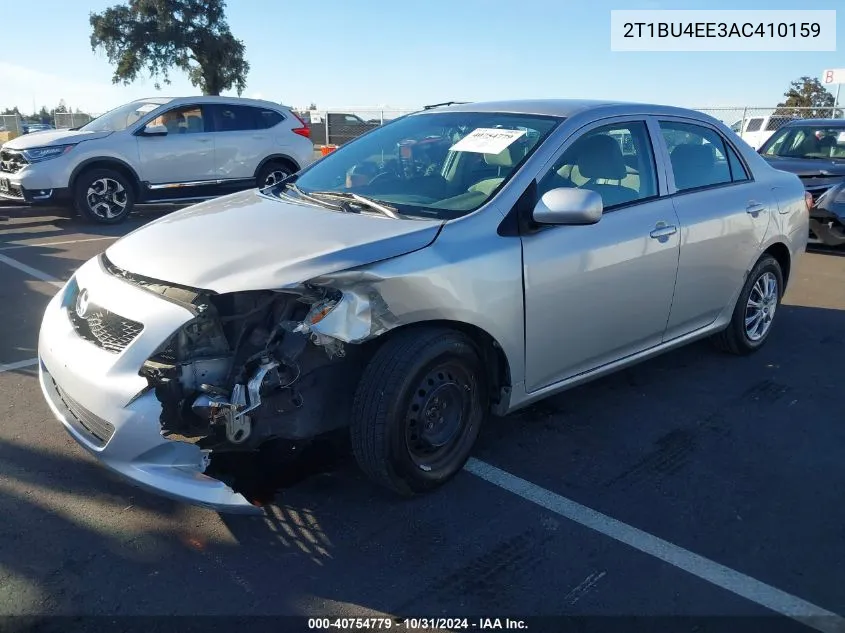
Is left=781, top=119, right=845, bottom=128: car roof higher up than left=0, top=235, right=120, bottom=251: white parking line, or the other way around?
left=781, top=119, right=845, bottom=128: car roof

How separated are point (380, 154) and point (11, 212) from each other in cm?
879

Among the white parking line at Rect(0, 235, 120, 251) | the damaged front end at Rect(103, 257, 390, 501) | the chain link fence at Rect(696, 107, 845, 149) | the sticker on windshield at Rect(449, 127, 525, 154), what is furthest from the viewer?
the chain link fence at Rect(696, 107, 845, 149)

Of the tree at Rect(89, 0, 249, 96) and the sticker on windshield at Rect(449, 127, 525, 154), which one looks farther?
the tree at Rect(89, 0, 249, 96)

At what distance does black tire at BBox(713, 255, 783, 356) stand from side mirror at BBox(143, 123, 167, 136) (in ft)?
27.2

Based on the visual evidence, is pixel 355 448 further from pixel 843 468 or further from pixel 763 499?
pixel 843 468

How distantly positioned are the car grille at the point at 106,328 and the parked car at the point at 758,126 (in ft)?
64.4

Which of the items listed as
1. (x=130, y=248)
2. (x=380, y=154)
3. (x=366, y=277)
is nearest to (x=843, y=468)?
(x=366, y=277)

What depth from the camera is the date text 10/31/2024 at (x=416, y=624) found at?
2396mm

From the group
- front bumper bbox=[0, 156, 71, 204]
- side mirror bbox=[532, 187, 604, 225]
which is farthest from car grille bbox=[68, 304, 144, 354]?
front bumper bbox=[0, 156, 71, 204]

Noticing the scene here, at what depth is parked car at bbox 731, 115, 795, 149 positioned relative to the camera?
19141mm

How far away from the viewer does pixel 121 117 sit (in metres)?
10.3

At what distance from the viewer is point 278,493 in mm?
3127

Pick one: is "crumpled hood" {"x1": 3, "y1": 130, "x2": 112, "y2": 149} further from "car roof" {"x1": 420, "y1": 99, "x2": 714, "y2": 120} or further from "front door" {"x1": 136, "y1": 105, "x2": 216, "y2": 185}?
"car roof" {"x1": 420, "y1": 99, "x2": 714, "y2": 120}

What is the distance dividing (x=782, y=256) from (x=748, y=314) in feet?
1.85
